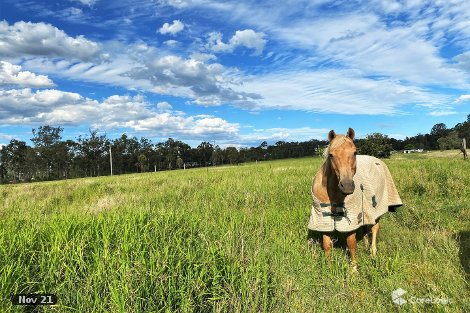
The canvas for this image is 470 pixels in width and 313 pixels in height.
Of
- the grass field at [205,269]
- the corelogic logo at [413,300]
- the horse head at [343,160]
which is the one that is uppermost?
the horse head at [343,160]

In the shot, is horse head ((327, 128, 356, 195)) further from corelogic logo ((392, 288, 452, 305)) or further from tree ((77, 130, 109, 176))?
tree ((77, 130, 109, 176))

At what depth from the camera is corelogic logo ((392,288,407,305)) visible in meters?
4.02

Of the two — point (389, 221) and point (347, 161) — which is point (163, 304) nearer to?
point (347, 161)

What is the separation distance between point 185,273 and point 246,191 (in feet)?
24.1

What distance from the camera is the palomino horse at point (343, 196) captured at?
4.75 m

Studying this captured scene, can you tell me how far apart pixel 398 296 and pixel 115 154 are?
390 feet

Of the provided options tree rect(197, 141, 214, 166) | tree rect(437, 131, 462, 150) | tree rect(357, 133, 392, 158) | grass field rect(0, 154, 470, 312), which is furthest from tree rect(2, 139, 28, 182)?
tree rect(437, 131, 462, 150)

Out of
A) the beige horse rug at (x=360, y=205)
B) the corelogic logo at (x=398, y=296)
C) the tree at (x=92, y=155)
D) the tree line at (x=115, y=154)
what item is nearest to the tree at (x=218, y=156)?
the tree line at (x=115, y=154)

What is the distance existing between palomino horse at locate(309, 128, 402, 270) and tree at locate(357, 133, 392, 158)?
53.0m

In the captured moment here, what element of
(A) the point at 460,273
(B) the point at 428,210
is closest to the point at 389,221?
(B) the point at 428,210

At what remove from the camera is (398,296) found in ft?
13.6

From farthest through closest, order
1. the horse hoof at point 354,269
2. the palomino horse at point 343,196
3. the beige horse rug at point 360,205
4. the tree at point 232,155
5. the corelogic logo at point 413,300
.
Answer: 1. the tree at point 232,155
2. the beige horse rug at point 360,205
3. the horse hoof at point 354,269
4. the palomino horse at point 343,196
5. the corelogic logo at point 413,300

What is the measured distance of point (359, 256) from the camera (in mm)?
6051
